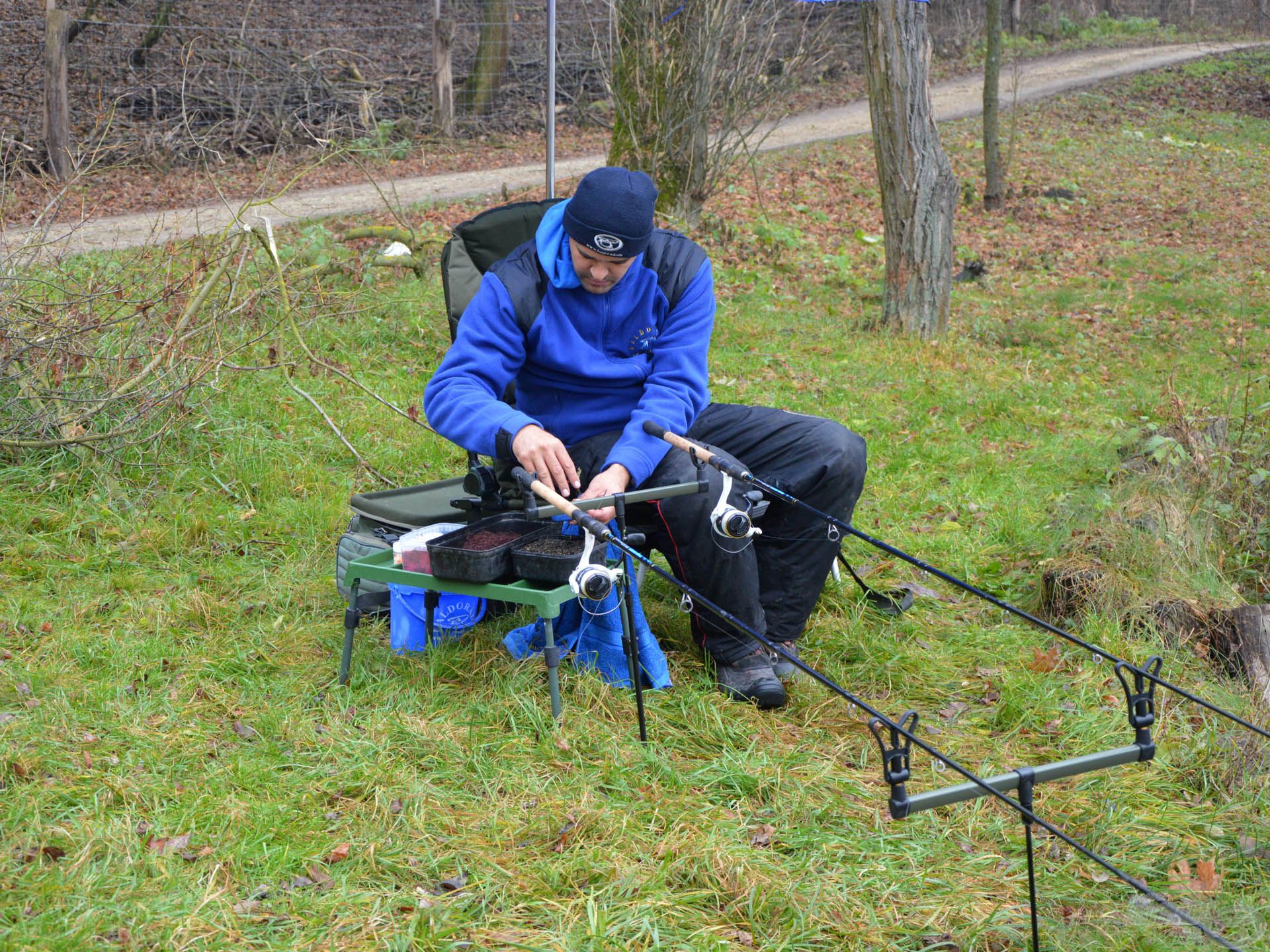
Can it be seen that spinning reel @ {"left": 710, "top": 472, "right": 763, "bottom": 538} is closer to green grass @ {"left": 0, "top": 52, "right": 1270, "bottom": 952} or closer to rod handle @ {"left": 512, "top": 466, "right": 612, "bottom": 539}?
rod handle @ {"left": 512, "top": 466, "right": 612, "bottom": 539}

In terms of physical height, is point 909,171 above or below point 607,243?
below

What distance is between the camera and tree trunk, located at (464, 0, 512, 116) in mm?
15406

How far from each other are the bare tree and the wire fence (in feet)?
0.99

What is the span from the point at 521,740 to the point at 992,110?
38.6ft

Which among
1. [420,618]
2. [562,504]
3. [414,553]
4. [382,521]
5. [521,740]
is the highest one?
[562,504]

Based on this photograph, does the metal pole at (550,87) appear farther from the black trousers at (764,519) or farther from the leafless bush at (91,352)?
the black trousers at (764,519)

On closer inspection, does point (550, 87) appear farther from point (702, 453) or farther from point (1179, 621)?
point (1179, 621)

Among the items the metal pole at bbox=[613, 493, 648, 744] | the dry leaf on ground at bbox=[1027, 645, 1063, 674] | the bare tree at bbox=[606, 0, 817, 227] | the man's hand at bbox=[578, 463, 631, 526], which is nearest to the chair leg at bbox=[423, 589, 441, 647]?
the man's hand at bbox=[578, 463, 631, 526]

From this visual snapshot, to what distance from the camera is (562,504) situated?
304 cm

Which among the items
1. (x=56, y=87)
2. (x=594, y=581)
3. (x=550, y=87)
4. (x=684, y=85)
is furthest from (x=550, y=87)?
(x=56, y=87)

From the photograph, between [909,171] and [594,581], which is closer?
[594,581]

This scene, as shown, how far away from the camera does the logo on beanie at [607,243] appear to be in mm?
3568

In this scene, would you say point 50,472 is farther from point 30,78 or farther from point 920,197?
point 30,78

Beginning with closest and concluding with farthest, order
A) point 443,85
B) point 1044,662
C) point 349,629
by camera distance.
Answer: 1. point 349,629
2. point 1044,662
3. point 443,85
